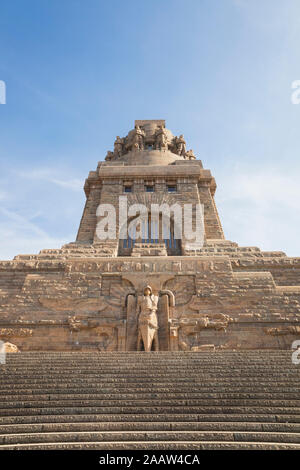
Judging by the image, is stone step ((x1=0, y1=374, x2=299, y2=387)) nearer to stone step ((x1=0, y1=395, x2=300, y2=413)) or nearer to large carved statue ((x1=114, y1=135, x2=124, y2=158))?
stone step ((x1=0, y1=395, x2=300, y2=413))

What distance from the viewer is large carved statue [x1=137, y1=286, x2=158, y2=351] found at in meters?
11.4

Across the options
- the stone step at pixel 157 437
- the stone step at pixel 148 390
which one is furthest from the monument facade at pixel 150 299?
the stone step at pixel 157 437

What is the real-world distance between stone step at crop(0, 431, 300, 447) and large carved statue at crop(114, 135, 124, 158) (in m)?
22.4

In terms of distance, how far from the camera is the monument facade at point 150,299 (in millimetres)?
11820

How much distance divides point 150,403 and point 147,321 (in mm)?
5988

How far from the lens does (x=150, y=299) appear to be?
1198 cm

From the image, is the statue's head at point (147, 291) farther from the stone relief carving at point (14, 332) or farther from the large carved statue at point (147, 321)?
the stone relief carving at point (14, 332)

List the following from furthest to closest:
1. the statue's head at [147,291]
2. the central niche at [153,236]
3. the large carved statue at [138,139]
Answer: the large carved statue at [138,139] < the central niche at [153,236] < the statue's head at [147,291]

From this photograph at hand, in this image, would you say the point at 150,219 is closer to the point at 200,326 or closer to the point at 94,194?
the point at 94,194

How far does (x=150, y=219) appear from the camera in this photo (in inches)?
739

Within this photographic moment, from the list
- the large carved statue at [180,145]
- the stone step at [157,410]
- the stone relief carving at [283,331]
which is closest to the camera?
the stone step at [157,410]

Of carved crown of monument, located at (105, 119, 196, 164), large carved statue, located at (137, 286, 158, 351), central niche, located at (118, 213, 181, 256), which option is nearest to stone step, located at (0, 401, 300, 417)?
large carved statue, located at (137, 286, 158, 351)

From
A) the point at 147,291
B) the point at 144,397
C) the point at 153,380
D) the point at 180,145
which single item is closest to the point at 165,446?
the point at 144,397
